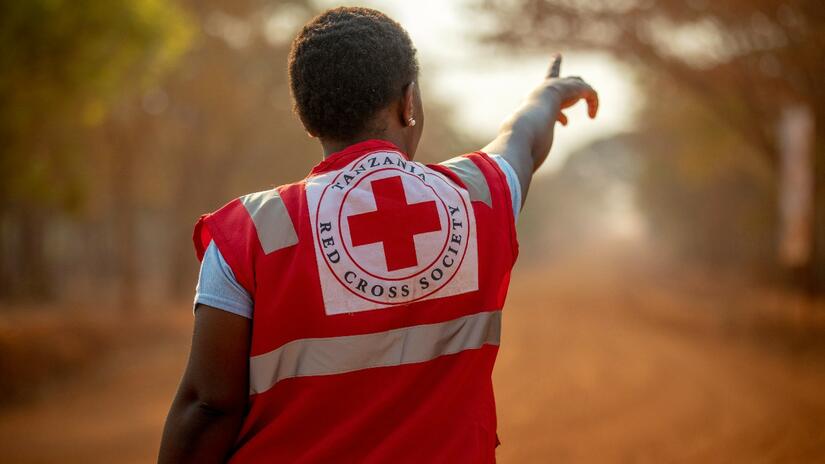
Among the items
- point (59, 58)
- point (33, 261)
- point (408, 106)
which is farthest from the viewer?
point (33, 261)

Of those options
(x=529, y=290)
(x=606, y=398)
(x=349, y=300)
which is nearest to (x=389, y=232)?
(x=349, y=300)

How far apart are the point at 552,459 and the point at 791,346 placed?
25.3 feet

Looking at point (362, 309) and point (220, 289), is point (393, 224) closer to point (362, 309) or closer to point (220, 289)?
point (362, 309)

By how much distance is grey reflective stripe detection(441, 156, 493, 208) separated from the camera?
1845 millimetres

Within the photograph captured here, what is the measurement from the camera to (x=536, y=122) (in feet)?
7.23

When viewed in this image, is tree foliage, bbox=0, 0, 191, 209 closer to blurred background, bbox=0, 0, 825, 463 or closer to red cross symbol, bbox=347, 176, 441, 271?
blurred background, bbox=0, 0, 825, 463

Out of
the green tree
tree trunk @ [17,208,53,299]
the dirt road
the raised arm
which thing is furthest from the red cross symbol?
tree trunk @ [17,208,53,299]

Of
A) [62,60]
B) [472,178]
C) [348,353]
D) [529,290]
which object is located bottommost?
[529,290]

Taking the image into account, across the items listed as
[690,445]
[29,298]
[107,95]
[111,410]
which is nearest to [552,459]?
[690,445]

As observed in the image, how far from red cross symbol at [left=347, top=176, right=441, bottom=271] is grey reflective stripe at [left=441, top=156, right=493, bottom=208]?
0.13m

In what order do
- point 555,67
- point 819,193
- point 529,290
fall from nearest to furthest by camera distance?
point 555,67 → point 819,193 → point 529,290

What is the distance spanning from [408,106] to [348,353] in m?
0.58

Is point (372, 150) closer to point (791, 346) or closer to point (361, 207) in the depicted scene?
point (361, 207)

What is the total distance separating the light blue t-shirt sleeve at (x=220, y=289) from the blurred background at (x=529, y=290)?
5684mm
